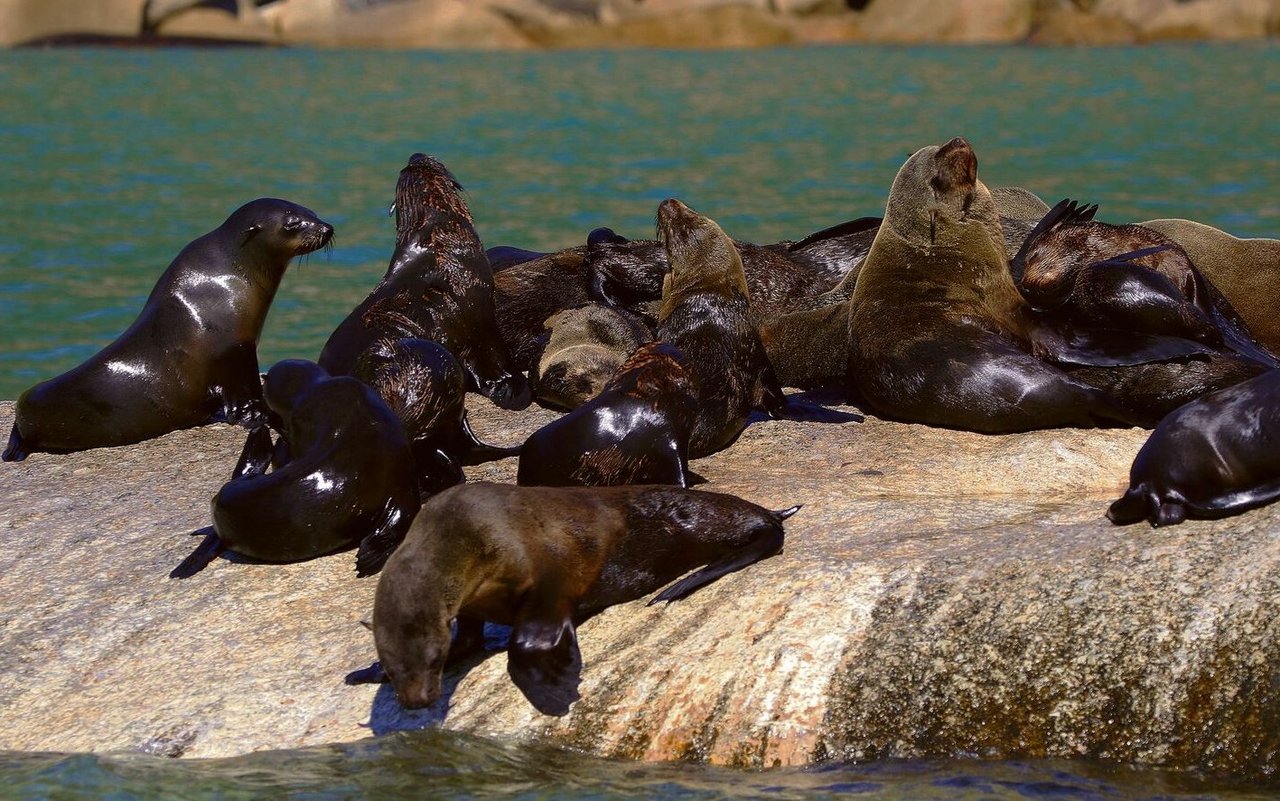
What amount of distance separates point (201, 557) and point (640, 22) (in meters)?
49.2

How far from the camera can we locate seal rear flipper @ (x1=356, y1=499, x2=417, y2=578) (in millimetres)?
5727

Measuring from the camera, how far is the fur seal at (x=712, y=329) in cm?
710

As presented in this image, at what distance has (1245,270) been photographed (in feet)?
27.9

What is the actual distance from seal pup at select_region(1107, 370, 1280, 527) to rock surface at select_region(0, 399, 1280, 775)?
71 mm

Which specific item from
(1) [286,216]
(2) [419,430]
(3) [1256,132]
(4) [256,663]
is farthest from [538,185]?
(4) [256,663]

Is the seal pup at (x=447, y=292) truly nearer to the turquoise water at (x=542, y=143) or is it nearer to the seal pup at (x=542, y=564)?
the seal pup at (x=542, y=564)

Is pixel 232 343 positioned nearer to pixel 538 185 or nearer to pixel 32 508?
pixel 32 508

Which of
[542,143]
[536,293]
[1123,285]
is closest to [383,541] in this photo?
[1123,285]

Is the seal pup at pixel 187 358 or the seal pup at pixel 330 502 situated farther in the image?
the seal pup at pixel 187 358

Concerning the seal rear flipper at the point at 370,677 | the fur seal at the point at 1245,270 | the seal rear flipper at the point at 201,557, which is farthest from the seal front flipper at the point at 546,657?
the fur seal at the point at 1245,270

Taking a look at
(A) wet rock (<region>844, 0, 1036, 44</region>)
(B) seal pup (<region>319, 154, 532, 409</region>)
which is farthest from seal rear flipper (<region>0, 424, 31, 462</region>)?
(A) wet rock (<region>844, 0, 1036, 44</region>)

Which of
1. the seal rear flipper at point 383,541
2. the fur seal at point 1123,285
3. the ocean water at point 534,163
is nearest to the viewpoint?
the ocean water at point 534,163

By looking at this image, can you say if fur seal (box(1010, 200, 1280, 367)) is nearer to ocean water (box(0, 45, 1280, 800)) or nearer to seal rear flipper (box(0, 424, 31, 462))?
ocean water (box(0, 45, 1280, 800))

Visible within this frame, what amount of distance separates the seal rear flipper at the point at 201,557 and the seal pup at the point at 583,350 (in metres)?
2.13
